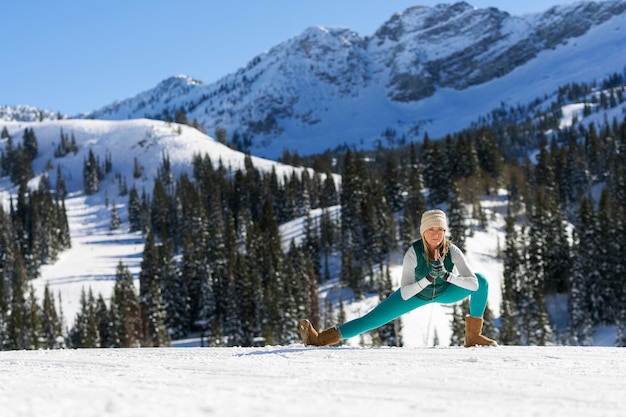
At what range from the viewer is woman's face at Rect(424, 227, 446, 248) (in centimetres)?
726

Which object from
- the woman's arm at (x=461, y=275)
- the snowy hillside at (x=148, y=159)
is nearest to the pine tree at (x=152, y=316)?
the woman's arm at (x=461, y=275)

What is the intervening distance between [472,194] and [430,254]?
8152 centimetres

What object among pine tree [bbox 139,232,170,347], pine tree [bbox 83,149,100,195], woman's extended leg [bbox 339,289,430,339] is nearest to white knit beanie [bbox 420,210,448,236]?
woman's extended leg [bbox 339,289,430,339]

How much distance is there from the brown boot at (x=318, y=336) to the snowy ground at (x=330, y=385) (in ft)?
3.48

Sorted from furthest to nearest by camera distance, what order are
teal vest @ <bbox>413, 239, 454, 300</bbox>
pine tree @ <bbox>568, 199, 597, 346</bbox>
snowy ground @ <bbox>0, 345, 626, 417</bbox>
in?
1. pine tree @ <bbox>568, 199, 597, 346</bbox>
2. teal vest @ <bbox>413, 239, 454, 300</bbox>
3. snowy ground @ <bbox>0, 345, 626, 417</bbox>

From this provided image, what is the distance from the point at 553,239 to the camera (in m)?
68.9

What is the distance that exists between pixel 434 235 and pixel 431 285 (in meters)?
0.68

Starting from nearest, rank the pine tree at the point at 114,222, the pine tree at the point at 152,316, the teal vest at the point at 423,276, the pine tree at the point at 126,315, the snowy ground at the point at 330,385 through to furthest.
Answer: the snowy ground at the point at 330,385 < the teal vest at the point at 423,276 < the pine tree at the point at 126,315 < the pine tree at the point at 152,316 < the pine tree at the point at 114,222

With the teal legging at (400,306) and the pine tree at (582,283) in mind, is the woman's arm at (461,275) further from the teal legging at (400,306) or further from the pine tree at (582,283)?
the pine tree at (582,283)

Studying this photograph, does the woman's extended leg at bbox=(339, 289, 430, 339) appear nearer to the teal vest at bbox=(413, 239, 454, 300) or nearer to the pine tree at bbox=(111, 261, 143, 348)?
the teal vest at bbox=(413, 239, 454, 300)

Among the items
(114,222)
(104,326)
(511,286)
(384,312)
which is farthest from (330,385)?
(114,222)

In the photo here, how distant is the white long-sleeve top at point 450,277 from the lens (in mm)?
7227

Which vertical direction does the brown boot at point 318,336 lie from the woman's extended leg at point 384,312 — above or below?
below

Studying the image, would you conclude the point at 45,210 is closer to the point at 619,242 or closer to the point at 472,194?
the point at 472,194
